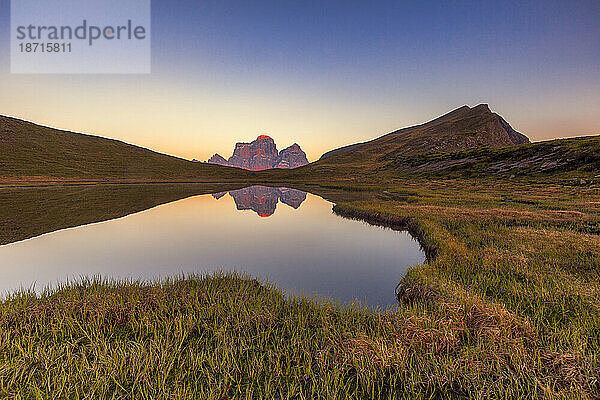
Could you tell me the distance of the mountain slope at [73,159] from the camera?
391ft

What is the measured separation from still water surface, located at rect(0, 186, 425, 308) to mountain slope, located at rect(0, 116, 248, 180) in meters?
126

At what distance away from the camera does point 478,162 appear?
10488cm

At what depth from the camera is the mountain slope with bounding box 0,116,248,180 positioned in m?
119

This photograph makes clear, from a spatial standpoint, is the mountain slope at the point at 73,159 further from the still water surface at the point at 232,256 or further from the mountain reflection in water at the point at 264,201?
the still water surface at the point at 232,256

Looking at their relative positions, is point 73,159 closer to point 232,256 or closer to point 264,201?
point 264,201

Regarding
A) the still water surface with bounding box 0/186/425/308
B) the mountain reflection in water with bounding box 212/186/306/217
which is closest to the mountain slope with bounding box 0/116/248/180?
the mountain reflection in water with bounding box 212/186/306/217

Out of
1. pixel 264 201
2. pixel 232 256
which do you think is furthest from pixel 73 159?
pixel 232 256

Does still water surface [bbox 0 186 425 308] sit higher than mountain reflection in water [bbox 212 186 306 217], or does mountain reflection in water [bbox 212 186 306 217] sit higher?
mountain reflection in water [bbox 212 186 306 217]

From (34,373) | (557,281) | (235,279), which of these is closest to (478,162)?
(557,281)

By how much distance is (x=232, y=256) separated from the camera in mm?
18953

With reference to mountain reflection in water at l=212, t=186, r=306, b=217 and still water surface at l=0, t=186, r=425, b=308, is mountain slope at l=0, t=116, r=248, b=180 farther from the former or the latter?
still water surface at l=0, t=186, r=425, b=308

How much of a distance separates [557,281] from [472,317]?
605cm

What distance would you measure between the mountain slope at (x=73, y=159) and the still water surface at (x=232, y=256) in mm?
125763

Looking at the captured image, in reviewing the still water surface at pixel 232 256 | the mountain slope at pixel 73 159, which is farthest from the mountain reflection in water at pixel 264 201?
the mountain slope at pixel 73 159
